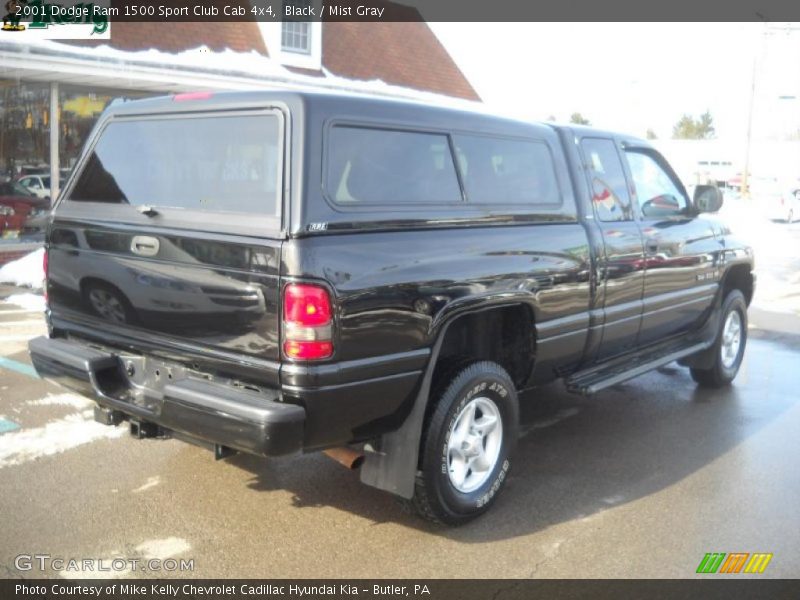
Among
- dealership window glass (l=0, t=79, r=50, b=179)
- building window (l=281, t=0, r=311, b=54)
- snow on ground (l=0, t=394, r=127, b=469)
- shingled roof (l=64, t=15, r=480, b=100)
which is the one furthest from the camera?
building window (l=281, t=0, r=311, b=54)

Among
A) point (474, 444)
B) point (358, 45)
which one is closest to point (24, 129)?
point (358, 45)

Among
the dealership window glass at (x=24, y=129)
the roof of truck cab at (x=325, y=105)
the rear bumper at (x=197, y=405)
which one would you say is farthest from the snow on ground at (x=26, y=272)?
the rear bumper at (x=197, y=405)

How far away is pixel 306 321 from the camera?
3.29 m

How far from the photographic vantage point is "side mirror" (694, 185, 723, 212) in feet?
21.8

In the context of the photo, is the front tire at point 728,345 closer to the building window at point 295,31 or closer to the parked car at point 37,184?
the parked car at point 37,184

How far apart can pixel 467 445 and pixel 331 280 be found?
132 cm

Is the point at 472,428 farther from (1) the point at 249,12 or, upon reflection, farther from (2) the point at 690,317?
(1) the point at 249,12

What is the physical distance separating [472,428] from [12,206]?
9.87 meters

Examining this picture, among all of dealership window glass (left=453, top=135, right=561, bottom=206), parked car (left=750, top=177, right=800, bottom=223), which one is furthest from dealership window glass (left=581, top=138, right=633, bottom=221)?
parked car (left=750, top=177, right=800, bottom=223)

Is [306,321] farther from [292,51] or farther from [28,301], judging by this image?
[292,51]

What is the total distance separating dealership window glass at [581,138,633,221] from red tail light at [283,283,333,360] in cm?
246

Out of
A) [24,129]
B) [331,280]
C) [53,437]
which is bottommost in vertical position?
[53,437]

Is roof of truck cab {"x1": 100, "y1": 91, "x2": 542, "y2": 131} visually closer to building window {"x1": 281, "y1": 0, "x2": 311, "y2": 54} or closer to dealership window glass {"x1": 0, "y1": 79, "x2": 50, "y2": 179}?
dealership window glass {"x1": 0, "y1": 79, "x2": 50, "y2": 179}

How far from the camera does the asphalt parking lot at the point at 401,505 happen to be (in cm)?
374
